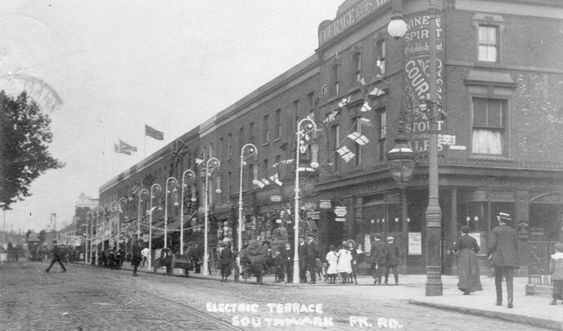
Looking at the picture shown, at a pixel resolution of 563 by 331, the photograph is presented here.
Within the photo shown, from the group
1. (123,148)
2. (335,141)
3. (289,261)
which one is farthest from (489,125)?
(123,148)

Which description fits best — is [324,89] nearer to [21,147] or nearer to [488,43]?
[488,43]

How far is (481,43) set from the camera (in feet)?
102

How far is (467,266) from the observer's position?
66.7 feet

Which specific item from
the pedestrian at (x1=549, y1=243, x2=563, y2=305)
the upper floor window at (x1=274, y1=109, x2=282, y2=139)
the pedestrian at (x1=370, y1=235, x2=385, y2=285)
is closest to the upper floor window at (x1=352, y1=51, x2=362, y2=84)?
the pedestrian at (x1=370, y1=235, x2=385, y2=285)

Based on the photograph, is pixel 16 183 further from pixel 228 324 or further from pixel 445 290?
pixel 228 324

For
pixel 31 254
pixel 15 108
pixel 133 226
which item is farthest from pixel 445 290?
pixel 31 254

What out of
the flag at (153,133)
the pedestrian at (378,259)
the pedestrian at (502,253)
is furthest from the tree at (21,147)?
Result: the pedestrian at (502,253)

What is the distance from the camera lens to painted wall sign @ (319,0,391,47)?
33.9 metres

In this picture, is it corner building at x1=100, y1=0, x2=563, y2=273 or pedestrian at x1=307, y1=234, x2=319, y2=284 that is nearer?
pedestrian at x1=307, y1=234, x2=319, y2=284

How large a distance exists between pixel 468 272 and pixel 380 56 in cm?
1523

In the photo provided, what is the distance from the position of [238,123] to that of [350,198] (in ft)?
68.0

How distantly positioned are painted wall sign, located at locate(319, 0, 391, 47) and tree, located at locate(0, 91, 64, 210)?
16.8 metres

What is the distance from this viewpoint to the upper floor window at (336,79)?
3796cm

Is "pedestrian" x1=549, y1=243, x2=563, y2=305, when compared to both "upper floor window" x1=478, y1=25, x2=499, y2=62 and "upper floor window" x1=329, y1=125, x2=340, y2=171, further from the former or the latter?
"upper floor window" x1=329, y1=125, x2=340, y2=171
